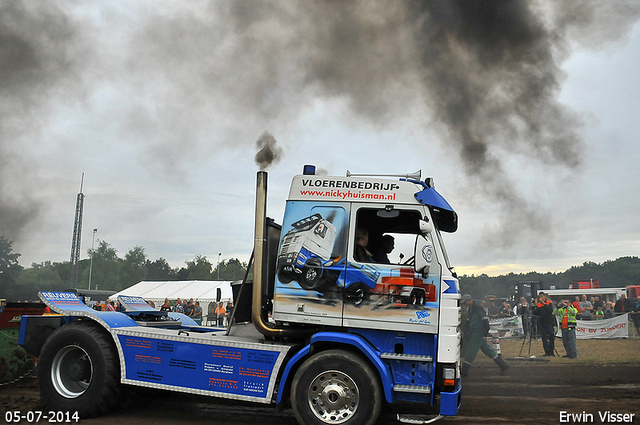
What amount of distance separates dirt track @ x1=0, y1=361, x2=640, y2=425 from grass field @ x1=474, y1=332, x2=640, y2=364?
2992mm

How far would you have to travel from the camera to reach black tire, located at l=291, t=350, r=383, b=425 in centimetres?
534

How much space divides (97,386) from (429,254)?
4.60 metres

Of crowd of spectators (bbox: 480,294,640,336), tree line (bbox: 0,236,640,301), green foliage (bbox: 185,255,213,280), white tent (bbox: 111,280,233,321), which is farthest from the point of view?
green foliage (bbox: 185,255,213,280)

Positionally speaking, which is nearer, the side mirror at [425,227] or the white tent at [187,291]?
the side mirror at [425,227]

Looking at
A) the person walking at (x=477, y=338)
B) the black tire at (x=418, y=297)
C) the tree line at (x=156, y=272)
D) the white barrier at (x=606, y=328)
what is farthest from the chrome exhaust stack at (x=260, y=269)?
the tree line at (x=156, y=272)

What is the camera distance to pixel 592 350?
1567cm

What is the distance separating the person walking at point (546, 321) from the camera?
13.9 metres

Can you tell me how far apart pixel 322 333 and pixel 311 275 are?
27.0 inches

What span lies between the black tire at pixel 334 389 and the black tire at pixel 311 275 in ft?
2.59

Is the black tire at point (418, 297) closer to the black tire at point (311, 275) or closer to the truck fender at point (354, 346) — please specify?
the truck fender at point (354, 346)

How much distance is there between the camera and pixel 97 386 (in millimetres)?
6254

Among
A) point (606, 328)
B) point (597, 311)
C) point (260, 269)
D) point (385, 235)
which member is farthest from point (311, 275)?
point (597, 311)

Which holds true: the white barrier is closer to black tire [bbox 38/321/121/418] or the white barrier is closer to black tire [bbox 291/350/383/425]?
black tire [bbox 291/350/383/425]

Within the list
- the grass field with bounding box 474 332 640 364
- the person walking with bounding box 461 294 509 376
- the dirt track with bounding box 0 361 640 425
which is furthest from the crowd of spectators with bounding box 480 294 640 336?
the dirt track with bounding box 0 361 640 425
